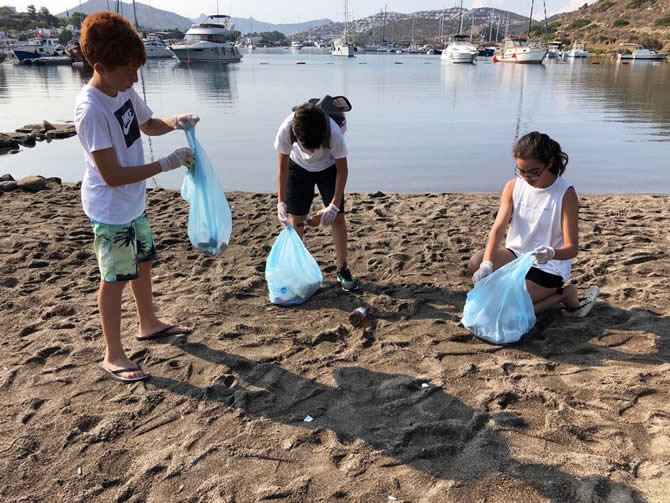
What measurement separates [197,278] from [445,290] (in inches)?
77.3

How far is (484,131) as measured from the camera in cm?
1169

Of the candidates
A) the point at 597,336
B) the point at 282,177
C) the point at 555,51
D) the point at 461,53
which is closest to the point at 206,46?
the point at 461,53

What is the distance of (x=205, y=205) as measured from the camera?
3.18 meters

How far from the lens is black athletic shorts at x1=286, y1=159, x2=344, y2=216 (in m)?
3.58

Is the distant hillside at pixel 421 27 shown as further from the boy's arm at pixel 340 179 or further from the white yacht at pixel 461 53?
the boy's arm at pixel 340 179

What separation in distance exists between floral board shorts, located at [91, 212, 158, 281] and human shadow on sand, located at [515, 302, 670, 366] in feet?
7.39

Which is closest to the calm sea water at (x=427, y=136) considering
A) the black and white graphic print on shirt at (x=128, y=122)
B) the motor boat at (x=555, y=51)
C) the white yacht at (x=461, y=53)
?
the black and white graphic print on shirt at (x=128, y=122)

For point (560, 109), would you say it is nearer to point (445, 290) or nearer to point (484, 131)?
point (484, 131)

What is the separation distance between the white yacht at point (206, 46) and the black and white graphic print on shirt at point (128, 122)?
168ft

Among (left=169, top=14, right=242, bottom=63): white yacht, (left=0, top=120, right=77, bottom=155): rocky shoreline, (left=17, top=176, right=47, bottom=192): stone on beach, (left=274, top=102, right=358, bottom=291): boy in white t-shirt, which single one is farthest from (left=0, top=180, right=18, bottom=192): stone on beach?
(left=169, top=14, right=242, bottom=63): white yacht

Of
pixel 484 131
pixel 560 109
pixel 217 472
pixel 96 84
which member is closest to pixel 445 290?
pixel 217 472

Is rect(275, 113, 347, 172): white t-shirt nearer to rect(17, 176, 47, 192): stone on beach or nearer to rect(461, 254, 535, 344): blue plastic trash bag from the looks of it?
rect(461, 254, 535, 344): blue plastic trash bag

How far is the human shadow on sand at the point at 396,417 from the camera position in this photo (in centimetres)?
196

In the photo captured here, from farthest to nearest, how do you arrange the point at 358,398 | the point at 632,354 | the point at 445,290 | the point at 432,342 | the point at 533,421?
1. the point at 445,290
2. the point at 432,342
3. the point at 632,354
4. the point at 358,398
5. the point at 533,421
